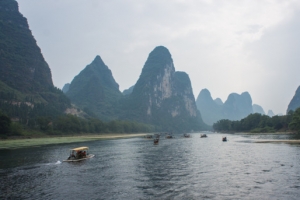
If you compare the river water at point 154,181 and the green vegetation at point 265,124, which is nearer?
the river water at point 154,181

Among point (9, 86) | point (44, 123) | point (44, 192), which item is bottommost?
point (44, 192)

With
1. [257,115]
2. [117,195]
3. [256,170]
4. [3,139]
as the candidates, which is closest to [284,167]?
[256,170]

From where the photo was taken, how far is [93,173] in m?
32.2

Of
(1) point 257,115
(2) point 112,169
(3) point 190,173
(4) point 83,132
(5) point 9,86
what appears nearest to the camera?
(3) point 190,173

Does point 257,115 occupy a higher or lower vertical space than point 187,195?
higher

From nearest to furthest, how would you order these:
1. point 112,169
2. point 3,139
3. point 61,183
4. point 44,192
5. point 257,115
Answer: point 44,192
point 61,183
point 112,169
point 3,139
point 257,115

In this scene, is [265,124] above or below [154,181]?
above

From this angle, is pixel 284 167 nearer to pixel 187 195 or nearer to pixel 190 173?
pixel 190 173

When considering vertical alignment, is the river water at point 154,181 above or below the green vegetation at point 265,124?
below

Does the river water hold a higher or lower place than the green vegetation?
lower

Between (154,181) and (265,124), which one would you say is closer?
(154,181)

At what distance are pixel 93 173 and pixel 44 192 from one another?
920cm

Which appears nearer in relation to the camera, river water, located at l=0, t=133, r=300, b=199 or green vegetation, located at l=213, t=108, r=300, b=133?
river water, located at l=0, t=133, r=300, b=199

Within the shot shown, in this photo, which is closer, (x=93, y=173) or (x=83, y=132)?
(x=93, y=173)
